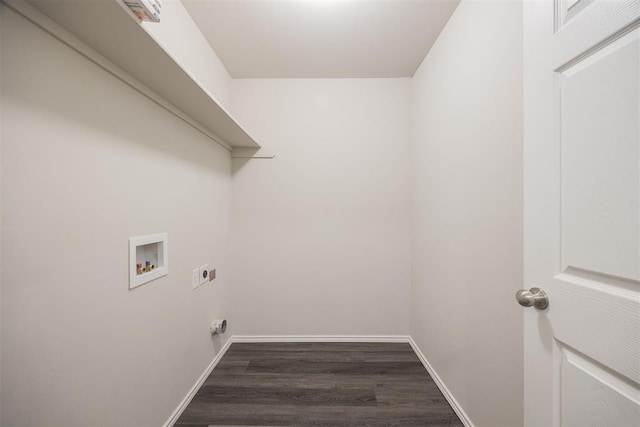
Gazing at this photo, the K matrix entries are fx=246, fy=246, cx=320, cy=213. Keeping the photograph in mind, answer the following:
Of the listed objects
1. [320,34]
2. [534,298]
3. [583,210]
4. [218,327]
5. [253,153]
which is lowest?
[218,327]

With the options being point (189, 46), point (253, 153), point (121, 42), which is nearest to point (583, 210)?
point (121, 42)

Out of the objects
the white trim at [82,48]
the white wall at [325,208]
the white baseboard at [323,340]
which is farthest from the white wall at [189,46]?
the white baseboard at [323,340]

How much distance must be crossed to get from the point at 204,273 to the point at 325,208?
3.75 ft

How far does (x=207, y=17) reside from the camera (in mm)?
1614

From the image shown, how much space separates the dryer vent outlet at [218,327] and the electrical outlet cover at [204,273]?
39cm

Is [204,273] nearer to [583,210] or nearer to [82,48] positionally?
[82,48]

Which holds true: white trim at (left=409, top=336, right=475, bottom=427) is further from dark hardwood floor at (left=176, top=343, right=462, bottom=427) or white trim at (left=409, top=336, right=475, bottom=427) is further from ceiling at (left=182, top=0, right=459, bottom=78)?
ceiling at (left=182, top=0, right=459, bottom=78)

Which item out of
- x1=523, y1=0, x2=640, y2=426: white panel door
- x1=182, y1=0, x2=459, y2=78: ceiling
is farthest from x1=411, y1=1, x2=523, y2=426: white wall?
x1=523, y1=0, x2=640, y2=426: white panel door

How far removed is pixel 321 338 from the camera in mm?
2314

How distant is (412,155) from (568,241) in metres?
1.71

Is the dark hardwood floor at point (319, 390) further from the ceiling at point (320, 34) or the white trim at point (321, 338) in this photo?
the ceiling at point (320, 34)

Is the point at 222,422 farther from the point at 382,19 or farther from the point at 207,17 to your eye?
the point at 382,19

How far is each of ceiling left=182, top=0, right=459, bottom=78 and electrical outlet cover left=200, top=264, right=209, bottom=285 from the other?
1.68 metres

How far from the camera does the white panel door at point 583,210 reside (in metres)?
0.53
